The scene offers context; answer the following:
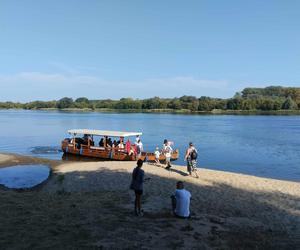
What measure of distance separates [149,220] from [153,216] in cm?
60

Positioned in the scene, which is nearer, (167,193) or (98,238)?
(98,238)

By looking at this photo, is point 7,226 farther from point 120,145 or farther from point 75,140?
point 75,140

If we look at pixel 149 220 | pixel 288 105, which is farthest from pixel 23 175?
pixel 288 105

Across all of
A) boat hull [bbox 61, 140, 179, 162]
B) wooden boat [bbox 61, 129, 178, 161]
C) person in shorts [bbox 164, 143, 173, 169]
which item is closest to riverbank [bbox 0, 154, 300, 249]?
person in shorts [bbox 164, 143, 173, 169]

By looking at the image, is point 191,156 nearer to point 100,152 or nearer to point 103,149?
point 103,149

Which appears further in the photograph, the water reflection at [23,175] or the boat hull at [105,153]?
the boat hull at [105,153]

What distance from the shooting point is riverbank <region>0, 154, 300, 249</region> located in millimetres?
9898

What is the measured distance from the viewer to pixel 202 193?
1689 centimetres

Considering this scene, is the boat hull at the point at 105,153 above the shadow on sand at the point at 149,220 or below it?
below

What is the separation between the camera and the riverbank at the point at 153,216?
390 inches

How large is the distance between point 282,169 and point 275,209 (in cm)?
1723

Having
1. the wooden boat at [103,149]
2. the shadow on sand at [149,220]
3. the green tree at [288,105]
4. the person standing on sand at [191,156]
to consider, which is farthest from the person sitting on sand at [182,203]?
the green tree at [288,105]

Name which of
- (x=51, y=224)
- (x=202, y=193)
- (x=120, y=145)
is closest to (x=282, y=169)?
(x=120, y=145)

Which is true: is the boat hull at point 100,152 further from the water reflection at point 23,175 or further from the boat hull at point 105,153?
the water reflection at point 23,175
